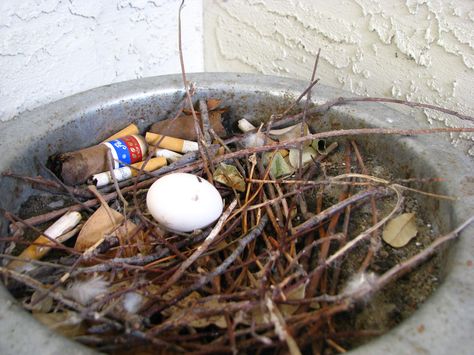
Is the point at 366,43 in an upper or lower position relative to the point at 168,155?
upper

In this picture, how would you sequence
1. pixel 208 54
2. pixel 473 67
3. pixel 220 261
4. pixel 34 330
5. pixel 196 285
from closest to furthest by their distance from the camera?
pixel 34 330 < pixel 196 285 < pixel 220 261 < pixel 473 67 < pixel 208 54

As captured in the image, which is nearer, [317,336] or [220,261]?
[317,336]

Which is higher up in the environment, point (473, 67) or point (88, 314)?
point (473, 67)

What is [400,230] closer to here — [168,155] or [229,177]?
[229,177]

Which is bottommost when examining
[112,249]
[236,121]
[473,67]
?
[112,249]

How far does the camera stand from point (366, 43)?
3.05ft

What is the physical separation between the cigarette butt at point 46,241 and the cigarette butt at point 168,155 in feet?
0.66

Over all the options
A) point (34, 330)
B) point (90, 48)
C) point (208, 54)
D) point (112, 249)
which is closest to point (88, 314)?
point (34, 330)

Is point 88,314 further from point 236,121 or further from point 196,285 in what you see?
→ point 236,121

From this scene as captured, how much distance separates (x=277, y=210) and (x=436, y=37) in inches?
17.3

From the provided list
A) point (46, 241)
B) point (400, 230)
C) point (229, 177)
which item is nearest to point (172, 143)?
point (229, 177)

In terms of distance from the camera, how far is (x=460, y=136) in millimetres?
861

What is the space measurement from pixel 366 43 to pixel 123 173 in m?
0.55

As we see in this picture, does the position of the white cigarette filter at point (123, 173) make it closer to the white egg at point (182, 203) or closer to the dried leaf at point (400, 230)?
the white egg at point (182, 203)
